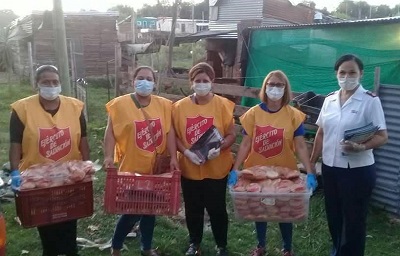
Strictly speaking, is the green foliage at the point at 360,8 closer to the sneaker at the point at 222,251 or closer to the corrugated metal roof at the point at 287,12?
the corrugated metal roof at the point at 287,12

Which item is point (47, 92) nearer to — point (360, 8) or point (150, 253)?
point (150, 253)

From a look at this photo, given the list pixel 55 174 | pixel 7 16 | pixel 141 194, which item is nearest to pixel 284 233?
pixel 141 194

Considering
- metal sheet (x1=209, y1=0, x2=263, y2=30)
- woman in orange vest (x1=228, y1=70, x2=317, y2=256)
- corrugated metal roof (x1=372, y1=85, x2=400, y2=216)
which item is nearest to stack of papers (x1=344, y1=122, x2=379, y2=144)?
woman in orange vest (x1=228, y1=70, x2=317, y2=256)

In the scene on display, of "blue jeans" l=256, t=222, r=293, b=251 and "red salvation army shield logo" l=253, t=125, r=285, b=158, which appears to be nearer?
"red salvation army shield logo" l=253, t=125, r=285, b=158

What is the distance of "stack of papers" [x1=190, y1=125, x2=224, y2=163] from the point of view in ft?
14.0

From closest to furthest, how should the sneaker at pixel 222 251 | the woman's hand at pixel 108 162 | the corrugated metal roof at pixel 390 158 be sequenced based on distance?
the woman's hand at pixel 108 162, the sneaker at pixel 222 251, the corrugated metal roof at pixel 390 158

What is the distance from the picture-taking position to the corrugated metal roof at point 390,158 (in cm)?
598

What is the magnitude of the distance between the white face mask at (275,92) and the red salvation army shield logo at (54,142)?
68.3 inches

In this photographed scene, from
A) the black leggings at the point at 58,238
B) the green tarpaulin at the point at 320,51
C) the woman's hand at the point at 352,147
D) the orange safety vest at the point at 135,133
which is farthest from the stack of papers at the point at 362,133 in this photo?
the green tarpaulin at the point at 320,51

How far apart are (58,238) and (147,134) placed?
3.85ft

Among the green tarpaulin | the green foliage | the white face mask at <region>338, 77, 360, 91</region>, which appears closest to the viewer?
the white face mask at <region>338, 77, 360, 91</region>

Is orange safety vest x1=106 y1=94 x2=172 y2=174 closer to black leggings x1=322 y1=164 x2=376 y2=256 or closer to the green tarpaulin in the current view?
black leggings x1=322 y1=164 x2=376 y2=256

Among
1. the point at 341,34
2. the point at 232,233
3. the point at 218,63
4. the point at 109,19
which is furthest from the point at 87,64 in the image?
the point at 232,233

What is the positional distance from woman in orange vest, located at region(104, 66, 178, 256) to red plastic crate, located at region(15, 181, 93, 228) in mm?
371
